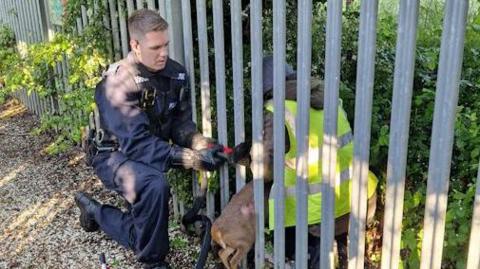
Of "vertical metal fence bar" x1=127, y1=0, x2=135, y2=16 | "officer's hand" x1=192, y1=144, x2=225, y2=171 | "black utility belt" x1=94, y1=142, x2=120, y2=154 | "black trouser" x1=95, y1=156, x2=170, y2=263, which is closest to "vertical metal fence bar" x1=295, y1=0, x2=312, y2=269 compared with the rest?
"officer's hand" x1=192, y1=144, x2=225, y2=171

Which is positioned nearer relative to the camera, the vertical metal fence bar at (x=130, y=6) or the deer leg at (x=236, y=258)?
the deer leg at (x=236, y=258)

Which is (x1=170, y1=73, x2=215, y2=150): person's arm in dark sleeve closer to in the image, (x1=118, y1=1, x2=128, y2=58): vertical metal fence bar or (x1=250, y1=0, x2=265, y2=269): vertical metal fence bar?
(x1=250, y1=0, x2=265, y2=269): vertical metal fence bar

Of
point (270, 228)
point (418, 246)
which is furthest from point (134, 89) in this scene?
point (418, 246)

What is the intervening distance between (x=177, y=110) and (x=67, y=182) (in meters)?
2.04

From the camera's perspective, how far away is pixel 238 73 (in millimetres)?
3094

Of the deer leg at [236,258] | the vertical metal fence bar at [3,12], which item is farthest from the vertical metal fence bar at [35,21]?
the deer leg at [236,258]

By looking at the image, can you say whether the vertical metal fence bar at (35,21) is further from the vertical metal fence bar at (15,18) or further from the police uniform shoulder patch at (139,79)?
the police uniform shoulder patch at (139,79)

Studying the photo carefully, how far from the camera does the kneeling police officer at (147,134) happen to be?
3.32m

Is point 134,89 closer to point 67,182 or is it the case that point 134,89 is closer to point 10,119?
point 67,182

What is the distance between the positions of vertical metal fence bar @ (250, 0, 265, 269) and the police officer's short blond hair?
0.71 m

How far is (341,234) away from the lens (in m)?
3.17

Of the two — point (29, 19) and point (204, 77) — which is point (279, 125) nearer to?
point (204, 77)

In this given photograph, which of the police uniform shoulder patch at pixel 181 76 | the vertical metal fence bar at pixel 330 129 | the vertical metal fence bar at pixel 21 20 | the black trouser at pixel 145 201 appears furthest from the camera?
the vertical metal fence bar at pixel 21 20

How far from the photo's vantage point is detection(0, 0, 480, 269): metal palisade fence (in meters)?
2.11
